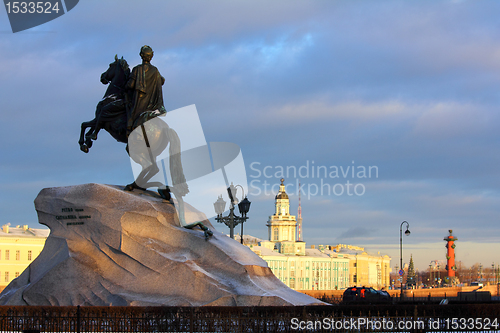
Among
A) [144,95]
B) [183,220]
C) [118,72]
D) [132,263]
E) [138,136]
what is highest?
[118,72]

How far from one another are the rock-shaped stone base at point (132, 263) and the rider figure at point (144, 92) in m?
1.91

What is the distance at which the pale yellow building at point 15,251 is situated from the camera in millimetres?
68125

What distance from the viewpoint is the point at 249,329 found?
1220 centimetres

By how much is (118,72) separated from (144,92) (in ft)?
3.65

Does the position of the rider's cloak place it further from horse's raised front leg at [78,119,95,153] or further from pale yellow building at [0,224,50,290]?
pale yellow building at [0,224,50,290]

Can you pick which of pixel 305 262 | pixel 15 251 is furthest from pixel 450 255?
pixel 15 251

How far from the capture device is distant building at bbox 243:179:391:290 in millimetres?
127875

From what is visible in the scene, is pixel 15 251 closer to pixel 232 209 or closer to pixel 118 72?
pixel 232 209

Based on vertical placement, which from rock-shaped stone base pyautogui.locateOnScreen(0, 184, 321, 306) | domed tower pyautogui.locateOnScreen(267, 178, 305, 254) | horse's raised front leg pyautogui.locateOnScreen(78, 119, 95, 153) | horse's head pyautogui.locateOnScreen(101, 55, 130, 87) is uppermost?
domed tower pyautogui.locateOnScreen(267, 178, 305, 254)

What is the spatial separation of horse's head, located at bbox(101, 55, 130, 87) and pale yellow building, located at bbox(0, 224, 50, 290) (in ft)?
182

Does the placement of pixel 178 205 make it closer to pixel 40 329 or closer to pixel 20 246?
pixel 40 329

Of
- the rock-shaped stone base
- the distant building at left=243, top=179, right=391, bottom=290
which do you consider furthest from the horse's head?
the distant building at left=243, top=179, right=391, bottom=290

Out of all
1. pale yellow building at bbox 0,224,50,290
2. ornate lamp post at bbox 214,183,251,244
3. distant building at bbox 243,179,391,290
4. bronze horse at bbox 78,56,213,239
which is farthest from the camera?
distant building at bbox 243,179,391,290

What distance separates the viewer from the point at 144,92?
1590 cm
